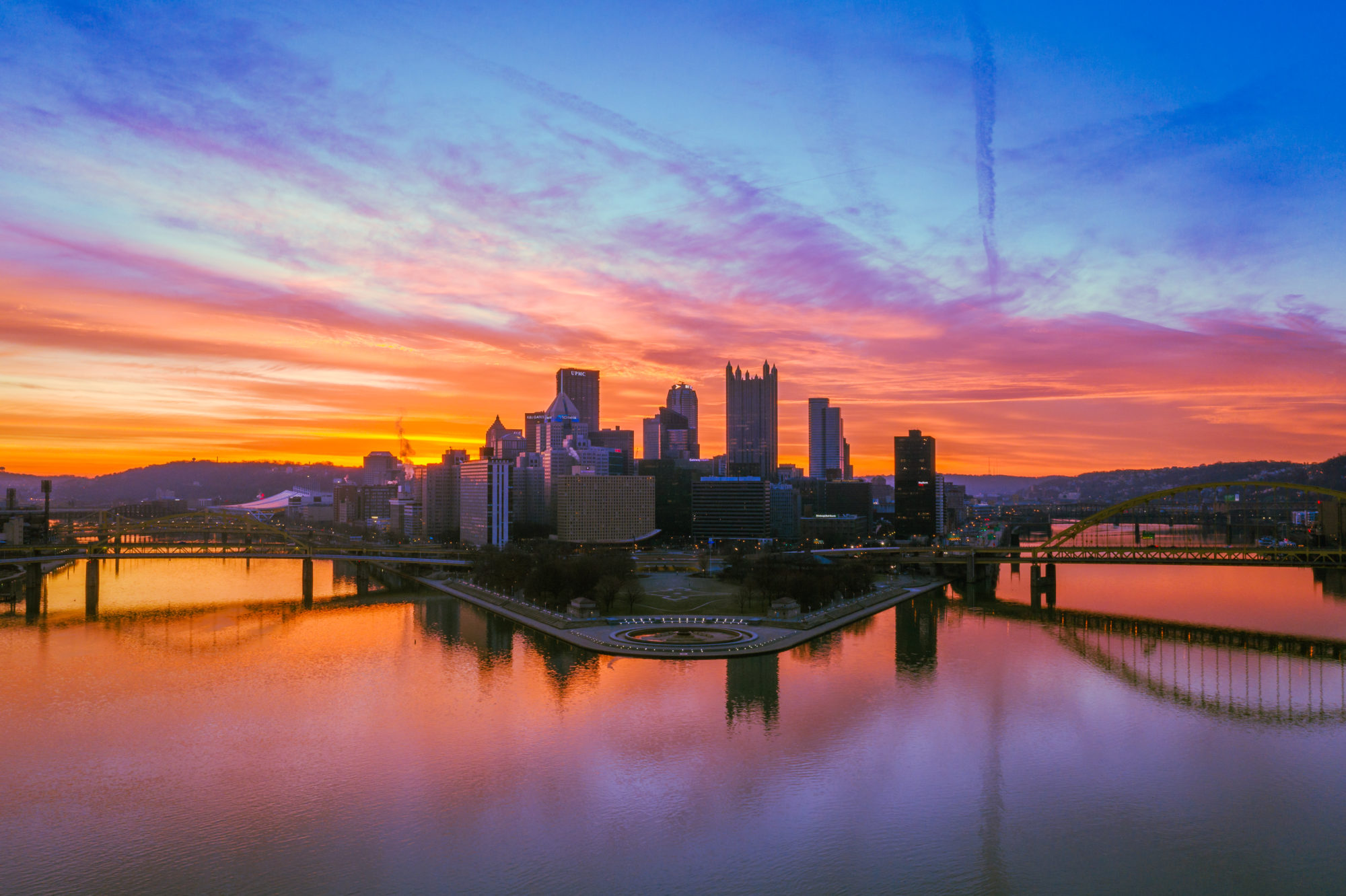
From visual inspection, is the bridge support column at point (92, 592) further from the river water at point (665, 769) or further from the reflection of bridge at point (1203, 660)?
the reflection of bridge at point (1203, 660)

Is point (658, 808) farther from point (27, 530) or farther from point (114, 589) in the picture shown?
point (27, 530)

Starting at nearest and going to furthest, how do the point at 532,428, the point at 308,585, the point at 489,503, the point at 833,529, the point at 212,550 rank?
the point at 308,585
the point at 212,550
the point at 489,503
the point at 833,529
the point at 532,428

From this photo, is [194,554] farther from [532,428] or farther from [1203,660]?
[532,428]

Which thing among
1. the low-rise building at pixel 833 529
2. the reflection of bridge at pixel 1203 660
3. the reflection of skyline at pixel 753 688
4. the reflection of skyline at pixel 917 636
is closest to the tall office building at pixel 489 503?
the low-rise building at pixel 833 529

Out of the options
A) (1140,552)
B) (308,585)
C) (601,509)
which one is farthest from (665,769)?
(601,509)

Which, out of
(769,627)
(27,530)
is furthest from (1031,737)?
(27,530)

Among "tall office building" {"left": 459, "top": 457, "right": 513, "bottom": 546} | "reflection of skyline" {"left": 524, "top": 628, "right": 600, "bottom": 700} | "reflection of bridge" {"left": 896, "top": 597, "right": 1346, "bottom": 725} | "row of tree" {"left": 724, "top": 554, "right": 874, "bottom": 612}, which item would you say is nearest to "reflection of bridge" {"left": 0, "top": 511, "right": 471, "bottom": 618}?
"tall office building" {"left": 459, "top": 457, "right": 513, "bottom": 546}
